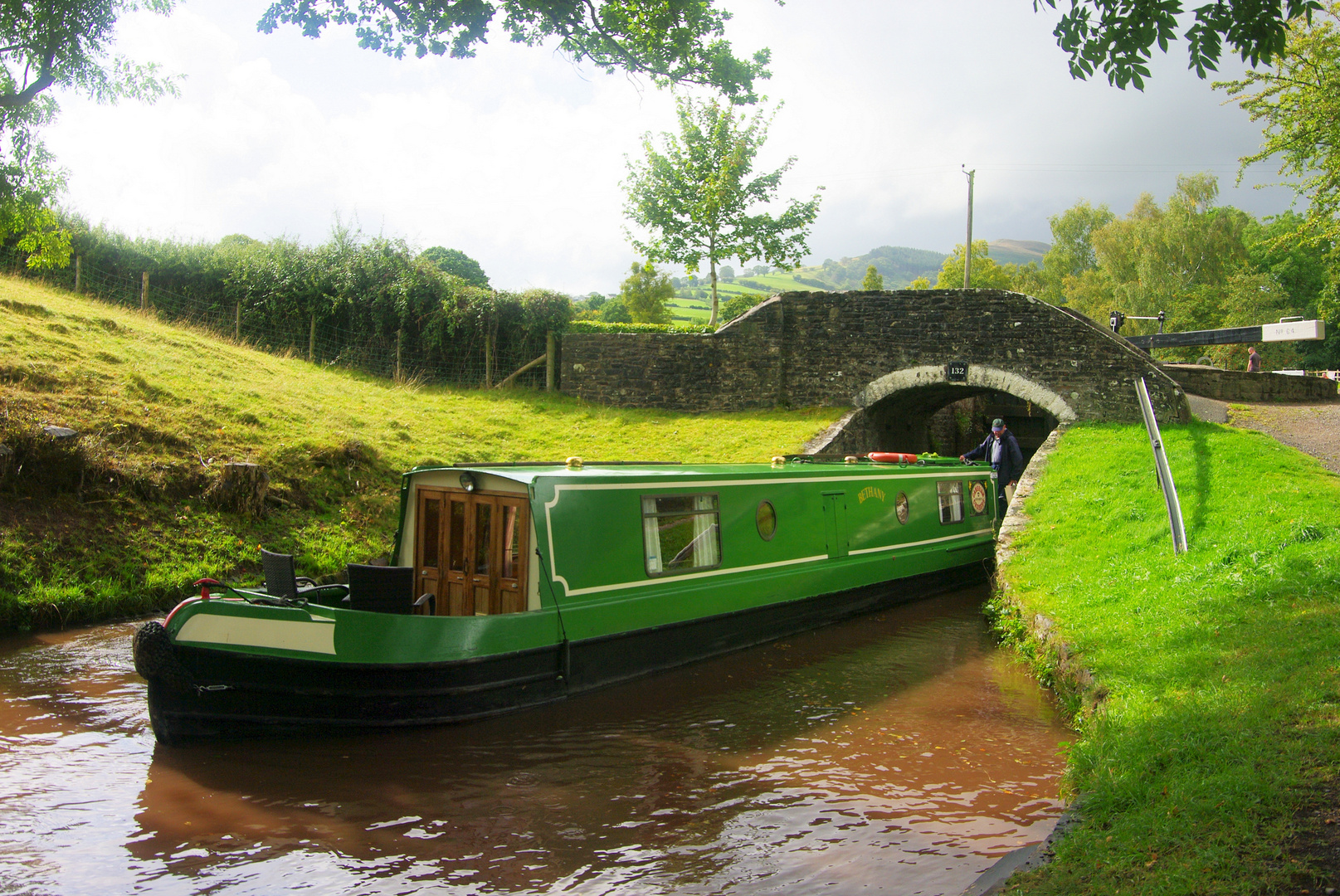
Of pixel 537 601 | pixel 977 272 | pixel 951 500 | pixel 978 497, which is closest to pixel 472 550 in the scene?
pixel 537 601

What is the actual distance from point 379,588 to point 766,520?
143 inches

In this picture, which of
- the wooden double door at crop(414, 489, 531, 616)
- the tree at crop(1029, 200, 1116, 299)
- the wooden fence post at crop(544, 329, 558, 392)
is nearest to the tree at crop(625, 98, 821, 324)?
the wooden fence post at crop(544, 329, 558, 392)

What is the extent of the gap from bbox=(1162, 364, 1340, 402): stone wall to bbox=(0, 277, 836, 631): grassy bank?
842cm

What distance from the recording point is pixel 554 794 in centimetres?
446

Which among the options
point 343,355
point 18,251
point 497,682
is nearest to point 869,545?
point 497,682

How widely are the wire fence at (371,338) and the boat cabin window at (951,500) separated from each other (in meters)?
9.80

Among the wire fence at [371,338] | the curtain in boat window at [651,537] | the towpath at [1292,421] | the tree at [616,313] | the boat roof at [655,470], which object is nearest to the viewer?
the boat roof at [655,470]

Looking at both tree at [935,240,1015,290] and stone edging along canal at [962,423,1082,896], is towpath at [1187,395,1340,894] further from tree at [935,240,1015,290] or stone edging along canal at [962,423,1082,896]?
tree at [935,240,1015,290]

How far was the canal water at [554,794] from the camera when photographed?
3609mm

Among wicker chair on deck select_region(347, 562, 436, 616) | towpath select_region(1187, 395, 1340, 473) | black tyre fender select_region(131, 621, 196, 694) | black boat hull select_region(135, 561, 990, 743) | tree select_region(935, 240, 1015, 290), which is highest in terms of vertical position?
tree select_region(935, 240, 1015, 290)

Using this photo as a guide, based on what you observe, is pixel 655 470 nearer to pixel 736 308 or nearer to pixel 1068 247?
pixel 736 308

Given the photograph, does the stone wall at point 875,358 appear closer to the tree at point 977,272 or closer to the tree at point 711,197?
the tree at point 711,197

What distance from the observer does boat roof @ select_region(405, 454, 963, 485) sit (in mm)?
6133

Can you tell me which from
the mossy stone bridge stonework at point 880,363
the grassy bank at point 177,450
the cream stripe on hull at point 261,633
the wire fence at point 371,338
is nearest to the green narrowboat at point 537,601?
the cream stripe on hull at point 261,633
